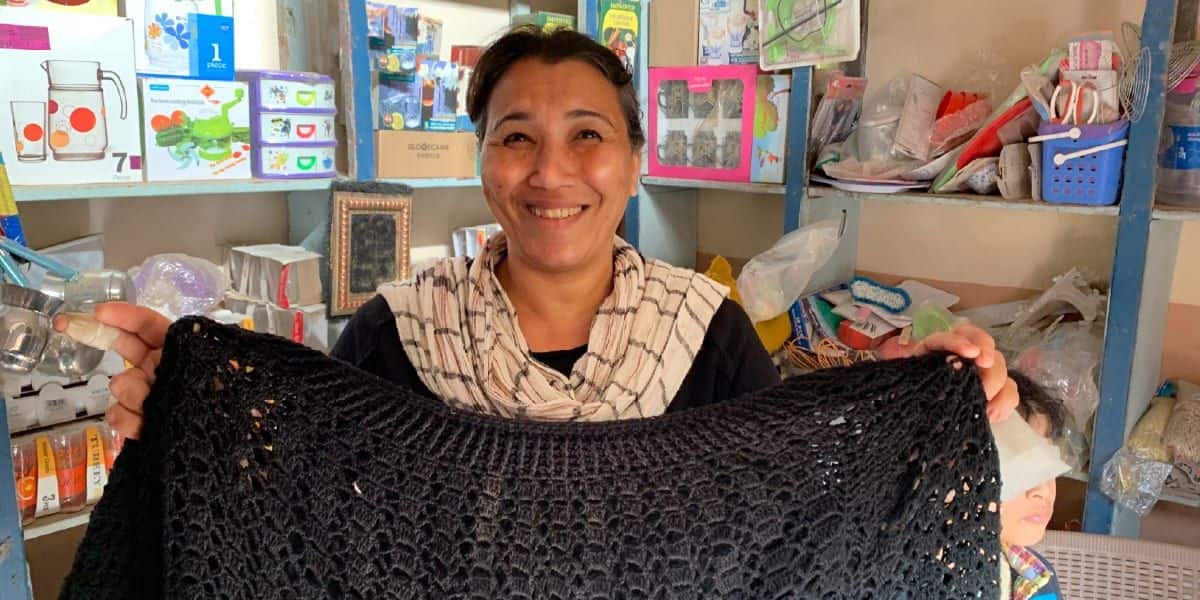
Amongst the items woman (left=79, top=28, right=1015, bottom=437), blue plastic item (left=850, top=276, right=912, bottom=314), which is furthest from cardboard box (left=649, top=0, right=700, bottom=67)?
woman (left=79, top=28, right=1015, bottom=437)

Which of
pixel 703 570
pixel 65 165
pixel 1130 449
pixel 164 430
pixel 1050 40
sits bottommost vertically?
pixel 1130 449

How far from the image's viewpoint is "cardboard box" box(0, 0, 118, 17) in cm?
156

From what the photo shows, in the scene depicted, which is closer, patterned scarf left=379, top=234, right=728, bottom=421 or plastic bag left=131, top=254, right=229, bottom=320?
patterned scarf left=379, top=234, right=728, bottom=421

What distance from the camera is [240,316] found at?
2.02m

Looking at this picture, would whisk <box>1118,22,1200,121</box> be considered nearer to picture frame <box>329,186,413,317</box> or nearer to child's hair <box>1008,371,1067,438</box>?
child's hair <box>1008,371,1067,438</box>

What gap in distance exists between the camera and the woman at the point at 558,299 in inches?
48.5

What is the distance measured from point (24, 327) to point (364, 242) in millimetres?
1155

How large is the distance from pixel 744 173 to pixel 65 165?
160cm

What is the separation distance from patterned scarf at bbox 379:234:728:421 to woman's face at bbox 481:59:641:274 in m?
0.10

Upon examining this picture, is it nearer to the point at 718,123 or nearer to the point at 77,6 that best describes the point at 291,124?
the point at 77,6

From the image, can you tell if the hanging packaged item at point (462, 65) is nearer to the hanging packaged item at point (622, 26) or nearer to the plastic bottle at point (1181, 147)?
the hanging packaged item at point (622, 26)

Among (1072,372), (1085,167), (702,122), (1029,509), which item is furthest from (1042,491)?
(702,122)

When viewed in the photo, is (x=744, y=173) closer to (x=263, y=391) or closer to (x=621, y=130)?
(x=621, y=130)

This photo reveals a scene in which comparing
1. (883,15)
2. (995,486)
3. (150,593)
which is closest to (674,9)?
(883,15)
